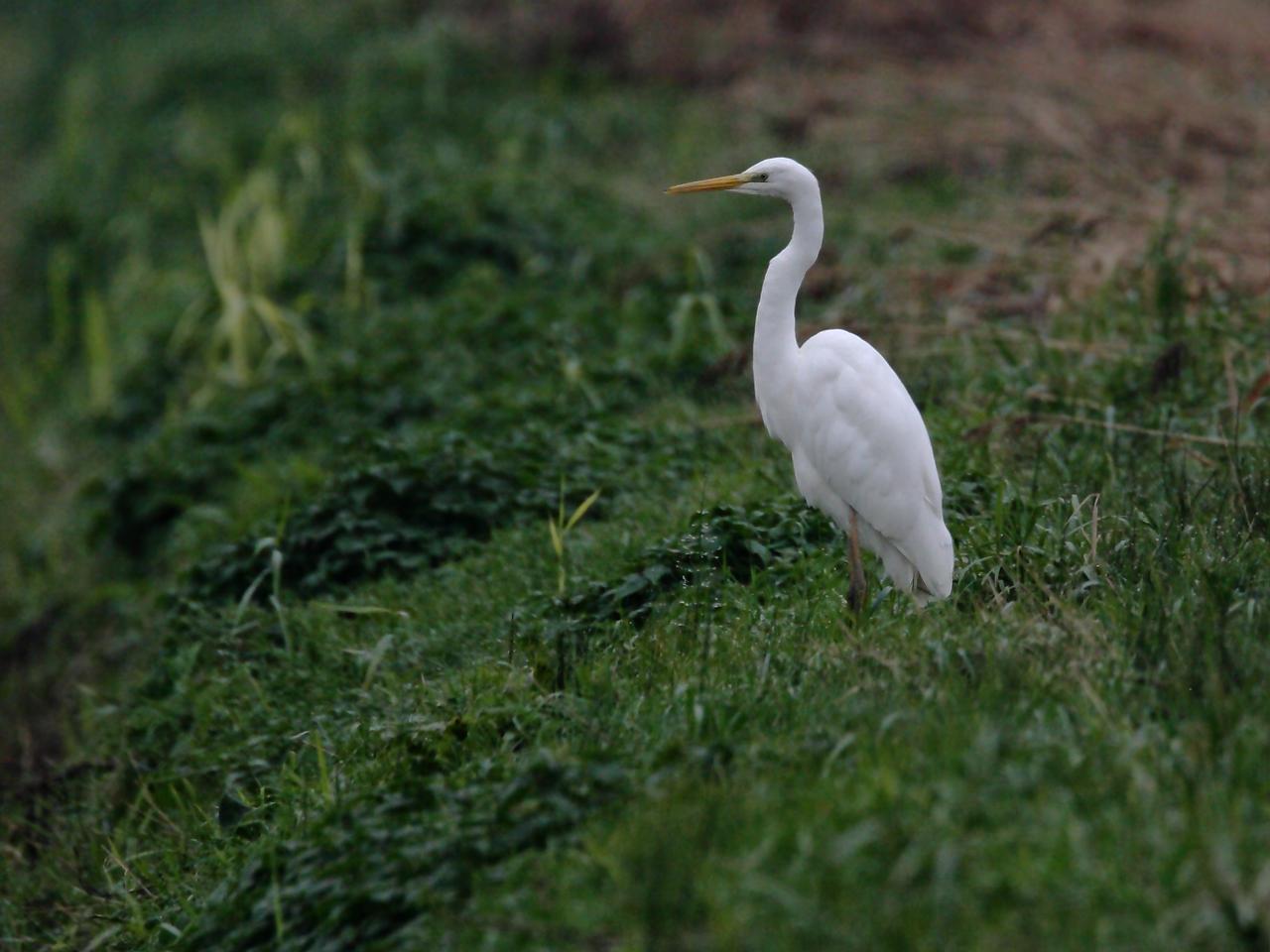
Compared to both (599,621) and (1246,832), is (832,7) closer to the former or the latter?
(599,621)

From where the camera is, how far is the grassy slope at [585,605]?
3020 mm

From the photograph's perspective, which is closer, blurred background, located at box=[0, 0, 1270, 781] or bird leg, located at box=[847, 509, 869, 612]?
bird leg, located at box=[847, 509, 869, 612]

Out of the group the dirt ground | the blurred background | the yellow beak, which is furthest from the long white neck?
the dirt ground

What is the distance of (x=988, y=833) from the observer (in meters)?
2.95

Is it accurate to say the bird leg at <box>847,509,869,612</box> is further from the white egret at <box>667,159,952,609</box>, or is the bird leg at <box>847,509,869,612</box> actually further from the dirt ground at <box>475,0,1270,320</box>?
the dirt ground at <box>475,0,1270,320</box>

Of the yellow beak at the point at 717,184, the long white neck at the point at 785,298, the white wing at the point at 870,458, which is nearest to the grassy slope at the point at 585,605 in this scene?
the white wing at the point at 870,458

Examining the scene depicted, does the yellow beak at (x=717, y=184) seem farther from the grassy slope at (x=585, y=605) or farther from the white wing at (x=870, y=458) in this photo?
the grassy slope at (x=585, y=605)

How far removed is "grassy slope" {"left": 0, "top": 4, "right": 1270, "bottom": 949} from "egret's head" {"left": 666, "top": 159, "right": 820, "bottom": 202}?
39.2 inches

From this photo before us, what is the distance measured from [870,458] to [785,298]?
1.68 ft

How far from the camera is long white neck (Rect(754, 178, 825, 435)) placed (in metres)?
4.59

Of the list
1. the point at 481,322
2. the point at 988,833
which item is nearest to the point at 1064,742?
the point at 988,833

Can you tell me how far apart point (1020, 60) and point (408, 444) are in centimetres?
606

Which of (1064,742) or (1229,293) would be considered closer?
(1064,742)

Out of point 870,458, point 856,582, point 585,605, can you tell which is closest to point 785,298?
point 870,458
